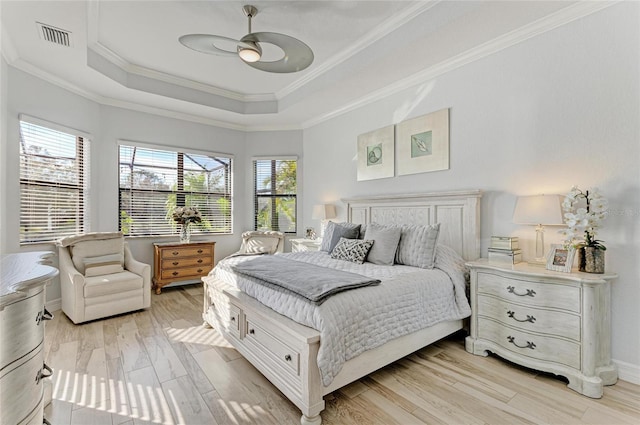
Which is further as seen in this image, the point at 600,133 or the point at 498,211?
the point at 498,211

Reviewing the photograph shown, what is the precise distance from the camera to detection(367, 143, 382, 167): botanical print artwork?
159 inches

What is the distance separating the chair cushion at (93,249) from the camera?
357 centimetres

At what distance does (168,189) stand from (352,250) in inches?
137

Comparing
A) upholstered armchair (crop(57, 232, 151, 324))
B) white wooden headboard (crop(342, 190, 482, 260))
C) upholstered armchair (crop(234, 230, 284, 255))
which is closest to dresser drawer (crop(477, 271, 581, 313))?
white wooden headboard (crop(342, 190, 482, 260))

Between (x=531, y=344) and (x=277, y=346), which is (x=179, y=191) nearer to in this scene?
(x=277, y=346)

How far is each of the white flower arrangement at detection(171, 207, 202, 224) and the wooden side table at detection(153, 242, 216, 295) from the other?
0.37 m

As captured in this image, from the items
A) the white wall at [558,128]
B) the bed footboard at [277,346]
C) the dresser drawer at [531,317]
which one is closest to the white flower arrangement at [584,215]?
→ the white wall at [558,128]

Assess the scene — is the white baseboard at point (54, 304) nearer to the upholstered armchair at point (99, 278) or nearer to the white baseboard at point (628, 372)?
the upholstered armchair at point (99, 278)

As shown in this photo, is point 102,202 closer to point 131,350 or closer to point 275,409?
point 131,350

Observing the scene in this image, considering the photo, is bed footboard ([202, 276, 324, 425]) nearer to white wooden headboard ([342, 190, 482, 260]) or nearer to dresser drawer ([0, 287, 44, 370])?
dresser drawer ([0, 287, 44, 370])

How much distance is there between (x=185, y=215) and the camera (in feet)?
15.6

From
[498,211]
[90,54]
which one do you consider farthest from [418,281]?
[90,54]

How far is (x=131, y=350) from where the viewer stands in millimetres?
2613

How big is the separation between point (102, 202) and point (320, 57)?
12.0ft
